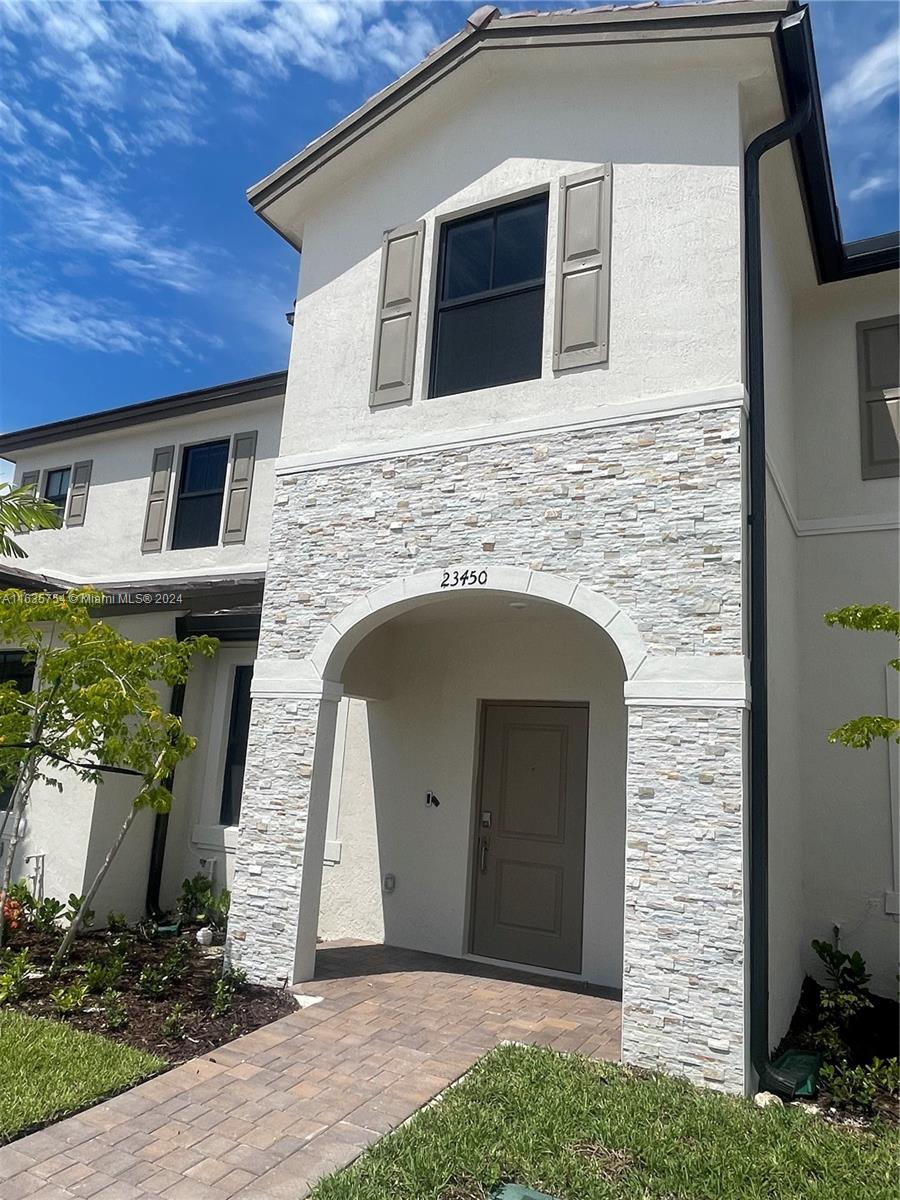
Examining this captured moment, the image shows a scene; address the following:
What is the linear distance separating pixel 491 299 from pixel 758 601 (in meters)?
3.90

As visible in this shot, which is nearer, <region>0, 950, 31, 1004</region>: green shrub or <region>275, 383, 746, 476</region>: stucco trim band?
<region>275, 383, 746, 476</region>: stucco trim band

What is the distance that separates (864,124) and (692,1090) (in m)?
8.01

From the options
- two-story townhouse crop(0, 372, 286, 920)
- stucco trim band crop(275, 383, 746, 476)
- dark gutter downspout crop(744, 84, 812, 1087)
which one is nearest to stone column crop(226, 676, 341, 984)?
stucco trim band crop(275, 383, 746, 476)

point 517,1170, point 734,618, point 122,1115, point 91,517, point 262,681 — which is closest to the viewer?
point 517,1170

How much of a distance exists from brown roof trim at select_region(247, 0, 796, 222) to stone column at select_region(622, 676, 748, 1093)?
541 centimetres

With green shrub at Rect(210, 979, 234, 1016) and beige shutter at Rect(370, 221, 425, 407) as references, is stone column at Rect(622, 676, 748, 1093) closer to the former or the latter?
green shrub at Rect(210, 979, 234, 1016)

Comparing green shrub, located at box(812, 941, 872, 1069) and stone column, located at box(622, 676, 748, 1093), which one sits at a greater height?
stone column, located at box(622, 676, 748, 1093)

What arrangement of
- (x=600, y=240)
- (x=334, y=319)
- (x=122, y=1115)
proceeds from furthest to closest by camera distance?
(x=334, y=319), (x=600, y=240), (x=122, y=1115)

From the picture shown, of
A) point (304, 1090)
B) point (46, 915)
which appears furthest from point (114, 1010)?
point (46, 915)

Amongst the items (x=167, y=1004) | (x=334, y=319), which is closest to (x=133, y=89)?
(x=334, y=319)

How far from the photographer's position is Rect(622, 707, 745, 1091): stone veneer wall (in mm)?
5340

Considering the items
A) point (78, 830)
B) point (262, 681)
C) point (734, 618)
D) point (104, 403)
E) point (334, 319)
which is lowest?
point (78, 830)

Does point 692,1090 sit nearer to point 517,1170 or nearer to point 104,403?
point 517,1170

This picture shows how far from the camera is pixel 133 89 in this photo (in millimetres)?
8148
